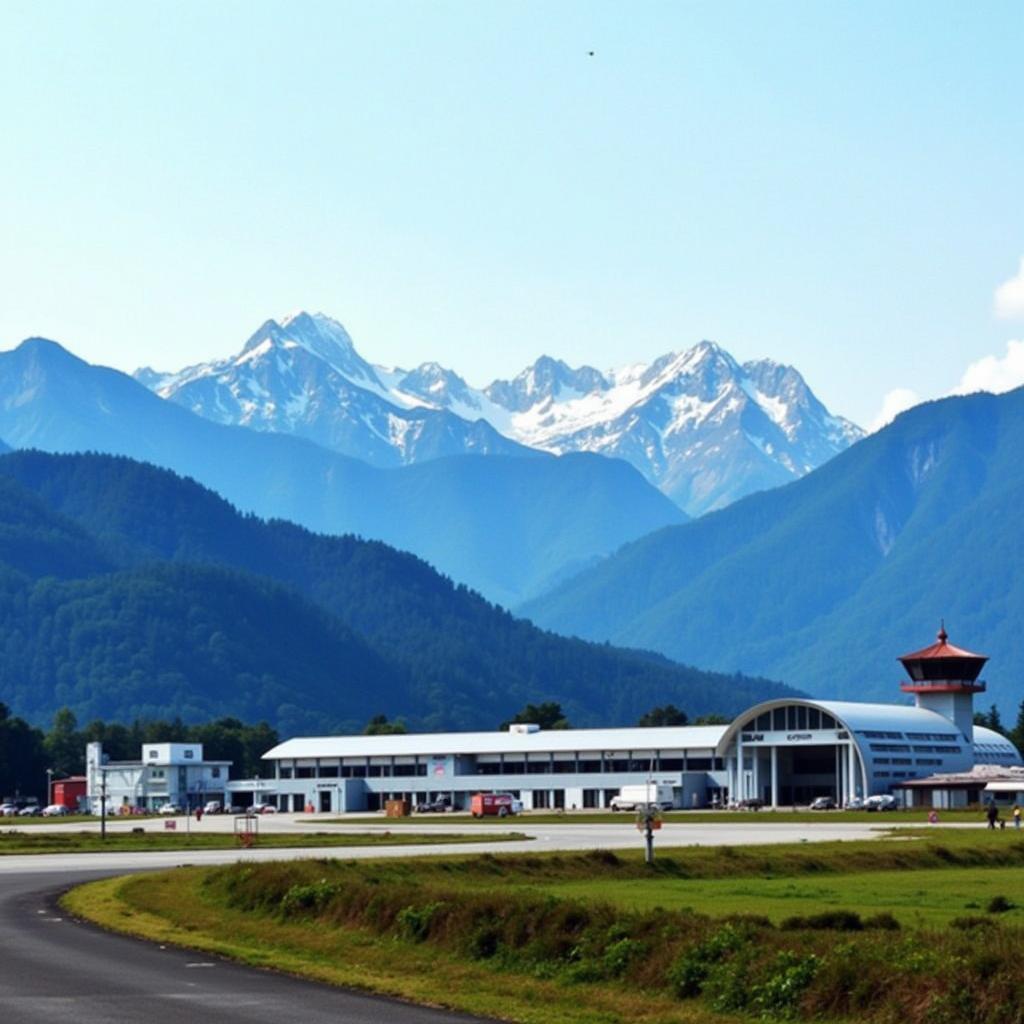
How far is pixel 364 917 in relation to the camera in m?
47.9

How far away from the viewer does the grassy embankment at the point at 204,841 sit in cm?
10912

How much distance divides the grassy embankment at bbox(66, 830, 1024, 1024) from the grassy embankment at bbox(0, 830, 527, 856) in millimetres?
40462

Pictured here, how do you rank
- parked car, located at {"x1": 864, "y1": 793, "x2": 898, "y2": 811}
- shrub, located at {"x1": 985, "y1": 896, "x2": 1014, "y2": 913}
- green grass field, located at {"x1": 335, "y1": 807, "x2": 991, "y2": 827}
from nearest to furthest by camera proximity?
shrub, located at {"x1": 985, "y1": 896, "x2": 1014, "y2": 913}
green grass field, located at {"x1": 335, "y1": 807, "x2": 991, "y2": 827}
parked car, located at {"x1": 864, "y1": 793, "x2": 898, "y2": 811}

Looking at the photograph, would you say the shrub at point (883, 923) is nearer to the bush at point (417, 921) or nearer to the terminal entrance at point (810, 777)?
the bush at point (417, 921)

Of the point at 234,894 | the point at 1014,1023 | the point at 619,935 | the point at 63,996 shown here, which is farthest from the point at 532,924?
the point at 234,894

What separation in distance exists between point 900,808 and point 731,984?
146 meters

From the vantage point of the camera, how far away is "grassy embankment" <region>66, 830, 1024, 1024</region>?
34.0 m

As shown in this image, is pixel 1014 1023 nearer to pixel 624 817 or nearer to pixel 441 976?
pixel 441 976

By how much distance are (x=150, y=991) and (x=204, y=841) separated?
8166 centimetres

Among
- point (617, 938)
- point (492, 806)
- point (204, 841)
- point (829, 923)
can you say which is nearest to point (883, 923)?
point (829, 923)

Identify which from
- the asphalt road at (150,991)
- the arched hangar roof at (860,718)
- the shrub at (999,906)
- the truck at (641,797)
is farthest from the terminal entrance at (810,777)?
the asphalt road at (150,991)

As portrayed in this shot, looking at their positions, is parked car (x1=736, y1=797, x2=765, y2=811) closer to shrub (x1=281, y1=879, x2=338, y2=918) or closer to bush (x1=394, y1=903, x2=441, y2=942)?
shrub (x1=281, y1=879, x2=338, y2=918)

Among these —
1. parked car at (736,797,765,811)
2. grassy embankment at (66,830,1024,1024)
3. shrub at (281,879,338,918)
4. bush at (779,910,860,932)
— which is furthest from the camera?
parked car at (736,797,765,811)

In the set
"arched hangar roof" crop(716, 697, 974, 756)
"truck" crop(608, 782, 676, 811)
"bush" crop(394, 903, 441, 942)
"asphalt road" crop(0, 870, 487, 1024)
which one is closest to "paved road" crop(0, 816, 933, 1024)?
"asphalt road" crop(0, 870, 487, 1024)
